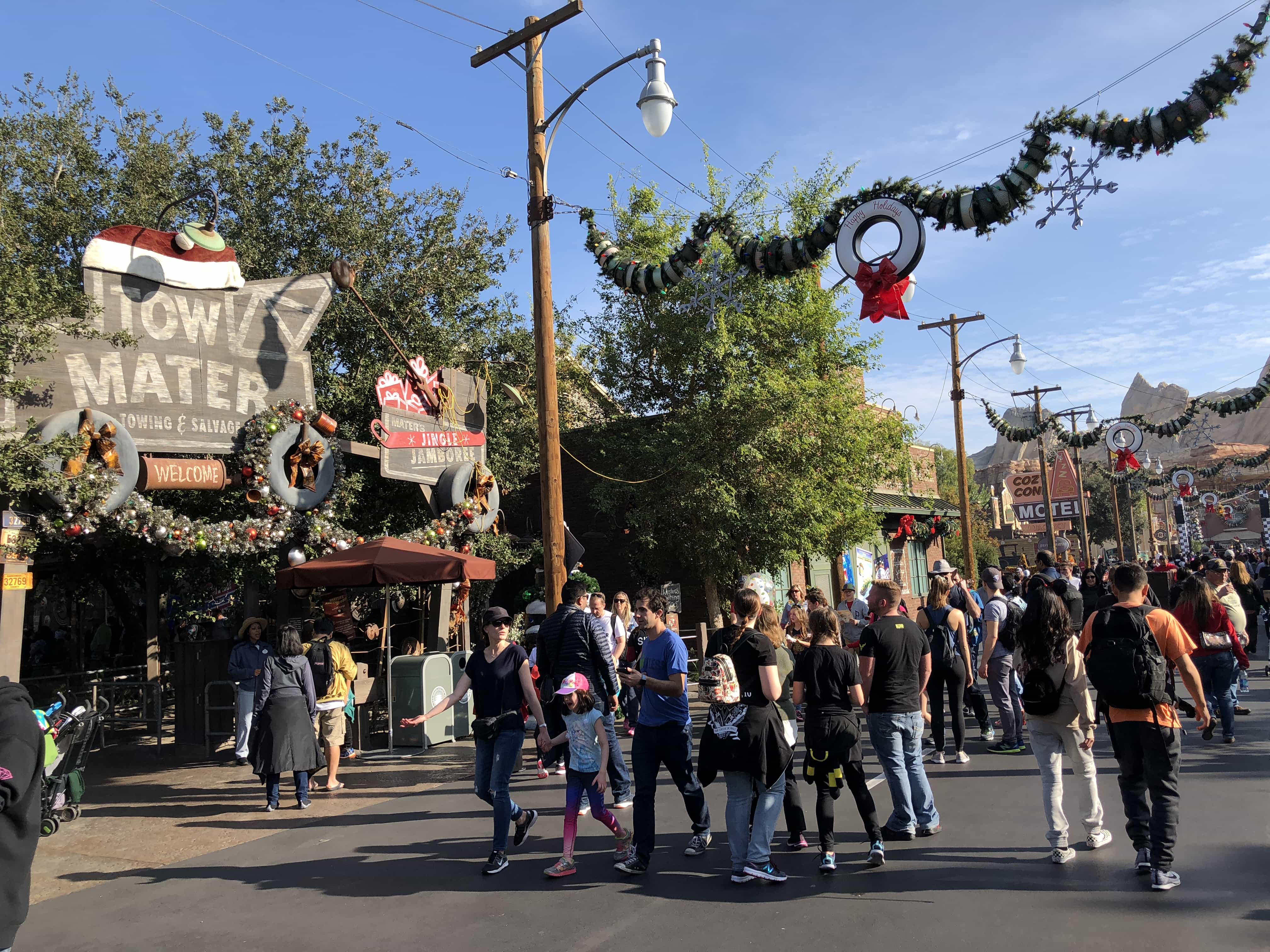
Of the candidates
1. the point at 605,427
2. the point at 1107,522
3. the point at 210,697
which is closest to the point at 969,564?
the point at 605,427

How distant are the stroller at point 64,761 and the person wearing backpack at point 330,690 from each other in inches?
76.6

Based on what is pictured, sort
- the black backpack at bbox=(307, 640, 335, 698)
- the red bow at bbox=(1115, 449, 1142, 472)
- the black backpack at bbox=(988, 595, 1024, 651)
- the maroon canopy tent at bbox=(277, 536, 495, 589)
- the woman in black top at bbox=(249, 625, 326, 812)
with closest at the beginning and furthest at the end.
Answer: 1. the black backpack at bbox=(988, 595, 1024, 651)
2. the woman in black top at bbox=(249, 625, 326, 812)
3. the black backpack at bbox=(307, 640, 335, 698)
4. the maroon canopy tent at bbox=(277, 536, 495, 589)
5. the red bow at bbox=(1115, 449, 1142, 472)

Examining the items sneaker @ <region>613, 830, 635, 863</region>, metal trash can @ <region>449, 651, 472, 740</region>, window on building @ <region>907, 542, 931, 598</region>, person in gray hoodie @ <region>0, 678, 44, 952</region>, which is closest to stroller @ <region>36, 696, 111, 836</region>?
person in gray hoodie @ <region>0, 678, 44, 952</region>

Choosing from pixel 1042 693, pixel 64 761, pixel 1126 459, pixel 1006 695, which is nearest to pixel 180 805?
pixel 64 761

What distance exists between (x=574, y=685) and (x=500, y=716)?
2.03 ft

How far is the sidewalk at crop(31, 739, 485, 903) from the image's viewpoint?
6980 mm

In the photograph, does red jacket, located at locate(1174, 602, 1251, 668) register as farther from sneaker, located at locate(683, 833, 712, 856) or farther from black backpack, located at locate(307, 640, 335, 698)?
black backpack, located at locate(307, 640, 335, 698)

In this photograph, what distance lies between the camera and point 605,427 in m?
20.8

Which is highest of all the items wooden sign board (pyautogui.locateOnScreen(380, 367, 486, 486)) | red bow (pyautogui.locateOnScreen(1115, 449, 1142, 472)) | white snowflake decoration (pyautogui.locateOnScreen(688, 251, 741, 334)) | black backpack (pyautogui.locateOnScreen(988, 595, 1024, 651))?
red bow (pyautogui.locateOnScreen(1115, 449, 1142, 472))

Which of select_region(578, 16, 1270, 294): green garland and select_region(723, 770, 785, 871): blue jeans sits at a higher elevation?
select_region(578, 16, 1270, 294): green garland

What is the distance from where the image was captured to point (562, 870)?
5848 mm

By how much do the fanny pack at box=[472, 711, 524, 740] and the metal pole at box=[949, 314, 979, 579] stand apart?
18.4m

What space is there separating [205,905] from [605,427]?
51.3 feet

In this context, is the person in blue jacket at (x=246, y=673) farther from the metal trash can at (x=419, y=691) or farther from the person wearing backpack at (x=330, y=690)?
the metal trash can at (x=419, y=691)
